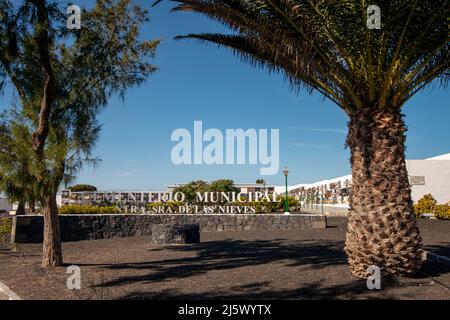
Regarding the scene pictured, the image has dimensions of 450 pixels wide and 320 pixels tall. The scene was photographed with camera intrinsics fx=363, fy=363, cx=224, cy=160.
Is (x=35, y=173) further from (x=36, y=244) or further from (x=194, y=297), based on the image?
(x=36, y=244)

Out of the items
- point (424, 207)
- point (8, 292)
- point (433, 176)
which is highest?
point (433, 176)

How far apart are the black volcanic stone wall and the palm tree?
1020 centimetres

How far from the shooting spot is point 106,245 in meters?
13.7

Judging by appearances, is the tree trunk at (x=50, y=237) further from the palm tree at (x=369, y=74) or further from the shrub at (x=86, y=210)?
the shrub at (x=86, y=210)

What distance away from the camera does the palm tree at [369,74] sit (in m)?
6.70

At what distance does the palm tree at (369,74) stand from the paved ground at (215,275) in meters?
0.77

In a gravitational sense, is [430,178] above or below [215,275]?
above

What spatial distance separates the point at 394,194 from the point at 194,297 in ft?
13.8

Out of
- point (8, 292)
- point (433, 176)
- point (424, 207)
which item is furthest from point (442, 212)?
point (8, 292)

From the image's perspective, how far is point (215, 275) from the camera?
25.2 ft

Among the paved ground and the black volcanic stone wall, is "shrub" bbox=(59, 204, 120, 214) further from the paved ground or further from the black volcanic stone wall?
the paved ground

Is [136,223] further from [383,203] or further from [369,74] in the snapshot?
[369,74]

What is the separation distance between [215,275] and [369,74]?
5.05m
